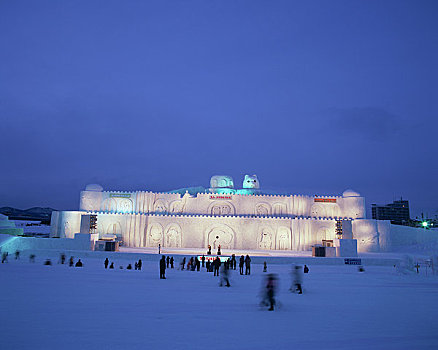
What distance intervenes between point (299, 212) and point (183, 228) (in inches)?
544

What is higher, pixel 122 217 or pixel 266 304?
pixel 122 217

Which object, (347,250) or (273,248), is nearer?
(347,250)

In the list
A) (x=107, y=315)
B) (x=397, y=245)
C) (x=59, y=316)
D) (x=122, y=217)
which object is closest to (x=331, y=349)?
(x=107, y=315)

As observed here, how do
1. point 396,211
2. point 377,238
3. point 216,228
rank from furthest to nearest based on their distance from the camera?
point 396,211, point 377,238, point 216,228

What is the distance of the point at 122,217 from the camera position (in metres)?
34.1

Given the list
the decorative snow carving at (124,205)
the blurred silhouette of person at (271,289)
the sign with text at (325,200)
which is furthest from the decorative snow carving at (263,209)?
the blurred silhouette of person at (271,289)

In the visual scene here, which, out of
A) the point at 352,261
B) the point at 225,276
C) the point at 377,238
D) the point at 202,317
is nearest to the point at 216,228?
the point at 352,261

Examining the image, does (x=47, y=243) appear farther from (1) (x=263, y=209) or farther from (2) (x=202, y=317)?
(2) (x=202, y=317)

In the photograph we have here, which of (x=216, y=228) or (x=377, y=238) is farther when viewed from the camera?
(x=377, y=238)

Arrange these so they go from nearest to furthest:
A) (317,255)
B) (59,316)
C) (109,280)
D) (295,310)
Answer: (59,316), (295,310), (109,280), (317,255)

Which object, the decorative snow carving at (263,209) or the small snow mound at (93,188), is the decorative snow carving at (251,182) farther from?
the small snow mound at (93,188)

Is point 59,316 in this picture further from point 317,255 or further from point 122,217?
point 122,217

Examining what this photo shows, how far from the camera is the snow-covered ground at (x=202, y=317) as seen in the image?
5.70 metres

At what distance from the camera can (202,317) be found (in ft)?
24.2
